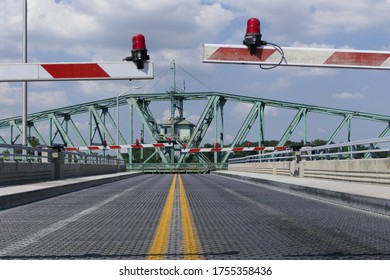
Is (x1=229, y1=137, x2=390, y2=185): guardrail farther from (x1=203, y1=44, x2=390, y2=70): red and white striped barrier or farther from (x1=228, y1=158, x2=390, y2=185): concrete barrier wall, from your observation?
(x1=203, y1=44, x2=390, y2=70): red and white striped barrier

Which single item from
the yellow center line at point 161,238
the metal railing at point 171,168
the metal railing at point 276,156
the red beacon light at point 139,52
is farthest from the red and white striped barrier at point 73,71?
the metal railing at point 171,168

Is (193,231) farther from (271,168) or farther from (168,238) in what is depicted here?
(271,168)

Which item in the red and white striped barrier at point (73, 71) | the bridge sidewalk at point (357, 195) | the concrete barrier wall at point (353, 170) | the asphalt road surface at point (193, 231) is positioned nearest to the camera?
the asphalt road surface at point (193, 231)

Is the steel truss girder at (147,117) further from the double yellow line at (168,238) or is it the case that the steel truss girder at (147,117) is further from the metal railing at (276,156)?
the double yellow line at (168,238)

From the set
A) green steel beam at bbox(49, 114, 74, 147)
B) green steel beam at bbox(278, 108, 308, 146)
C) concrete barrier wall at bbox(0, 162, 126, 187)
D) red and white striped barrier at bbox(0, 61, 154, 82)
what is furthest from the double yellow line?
green steel beam at bbox(49, 114, 74, 147)

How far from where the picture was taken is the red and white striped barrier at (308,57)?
8.80 m

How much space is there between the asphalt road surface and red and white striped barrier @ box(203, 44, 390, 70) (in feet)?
8.43

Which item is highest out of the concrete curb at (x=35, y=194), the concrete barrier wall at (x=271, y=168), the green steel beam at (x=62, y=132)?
the green steel beam at (x=62, y=132)

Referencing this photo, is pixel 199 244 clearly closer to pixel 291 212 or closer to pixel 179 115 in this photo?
pixel 291 212

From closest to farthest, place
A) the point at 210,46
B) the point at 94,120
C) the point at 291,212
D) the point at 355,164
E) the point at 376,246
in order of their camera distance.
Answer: the point at 376,246, the point at 210,46, the point at 291,212, the point at 355,164, the point at 94,120

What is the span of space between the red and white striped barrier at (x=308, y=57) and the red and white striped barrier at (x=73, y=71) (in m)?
1.10
